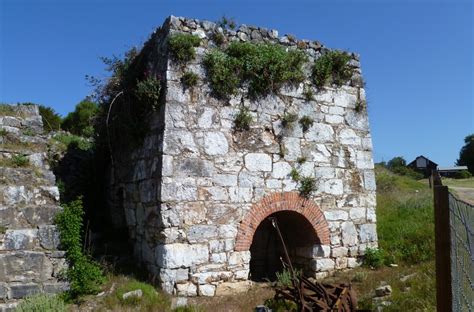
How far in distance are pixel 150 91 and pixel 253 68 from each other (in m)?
1.95

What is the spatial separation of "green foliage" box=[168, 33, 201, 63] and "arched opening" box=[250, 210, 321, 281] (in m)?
3.37

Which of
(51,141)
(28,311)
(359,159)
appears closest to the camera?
(28,311)

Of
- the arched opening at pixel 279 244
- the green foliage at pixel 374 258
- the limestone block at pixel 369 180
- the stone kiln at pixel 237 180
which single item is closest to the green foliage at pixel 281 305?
the stone kiln at pixel 237 180

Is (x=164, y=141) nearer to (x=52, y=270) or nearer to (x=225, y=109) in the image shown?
(x=225, y=109)

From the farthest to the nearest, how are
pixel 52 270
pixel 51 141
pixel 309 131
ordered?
pixel 51 141 → pixel 309 131 → pixel 52 270

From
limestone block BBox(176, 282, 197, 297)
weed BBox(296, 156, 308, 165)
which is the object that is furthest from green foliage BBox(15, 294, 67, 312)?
weed BBox(296, 156, 308, 165)

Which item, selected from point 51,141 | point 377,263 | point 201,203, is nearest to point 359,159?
point 377,263

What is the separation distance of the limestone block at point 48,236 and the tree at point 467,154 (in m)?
38.3

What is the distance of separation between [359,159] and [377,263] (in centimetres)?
214

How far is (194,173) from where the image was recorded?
7.34 metres

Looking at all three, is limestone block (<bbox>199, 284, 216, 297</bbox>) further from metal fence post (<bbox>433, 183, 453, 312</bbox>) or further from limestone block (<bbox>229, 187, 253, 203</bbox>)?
metal fence post (<bbox>433, 183, 453, 312</bbox>)

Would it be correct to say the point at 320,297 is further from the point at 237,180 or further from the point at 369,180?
the point at 369,180

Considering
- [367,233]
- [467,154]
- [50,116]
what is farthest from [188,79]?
[467,154]

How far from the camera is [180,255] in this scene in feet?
23.1
